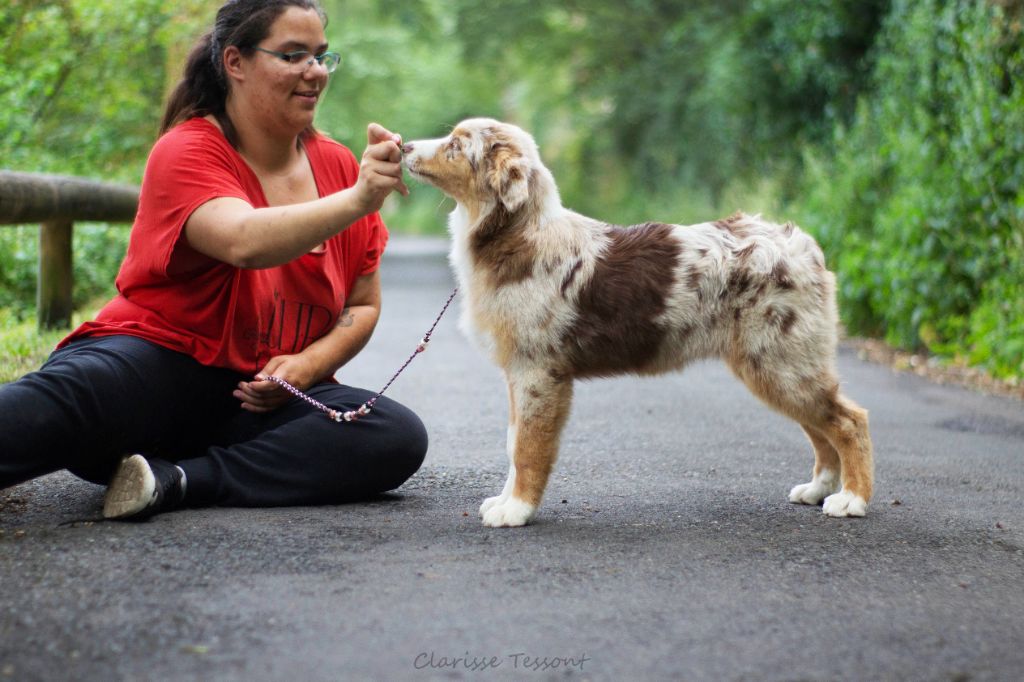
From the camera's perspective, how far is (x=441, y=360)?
927 cm

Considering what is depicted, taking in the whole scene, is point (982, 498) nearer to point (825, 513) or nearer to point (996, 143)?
point (825, 513)

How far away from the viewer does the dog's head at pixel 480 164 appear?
4109 mm

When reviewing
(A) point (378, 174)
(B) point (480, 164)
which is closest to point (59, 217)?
(B) point (480, 164)

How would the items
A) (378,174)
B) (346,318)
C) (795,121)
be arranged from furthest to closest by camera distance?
(795,121)
(346,318)
(378,174)

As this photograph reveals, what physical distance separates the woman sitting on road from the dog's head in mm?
243

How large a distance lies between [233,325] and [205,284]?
186mm

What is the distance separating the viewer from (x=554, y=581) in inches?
130

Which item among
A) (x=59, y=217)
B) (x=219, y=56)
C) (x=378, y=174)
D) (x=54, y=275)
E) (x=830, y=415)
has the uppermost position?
(x=219, y=56)

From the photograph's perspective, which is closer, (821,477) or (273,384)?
(273,384)

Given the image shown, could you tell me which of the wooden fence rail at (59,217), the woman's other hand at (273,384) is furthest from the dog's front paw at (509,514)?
the wooden fence rail at (59,217)

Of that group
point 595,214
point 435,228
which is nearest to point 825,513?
point 595,214

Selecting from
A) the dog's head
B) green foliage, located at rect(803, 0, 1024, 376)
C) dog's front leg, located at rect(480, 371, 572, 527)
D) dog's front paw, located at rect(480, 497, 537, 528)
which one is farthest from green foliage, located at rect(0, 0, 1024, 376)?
dog's front paw, located at rect(480, 497, 537, 528)
